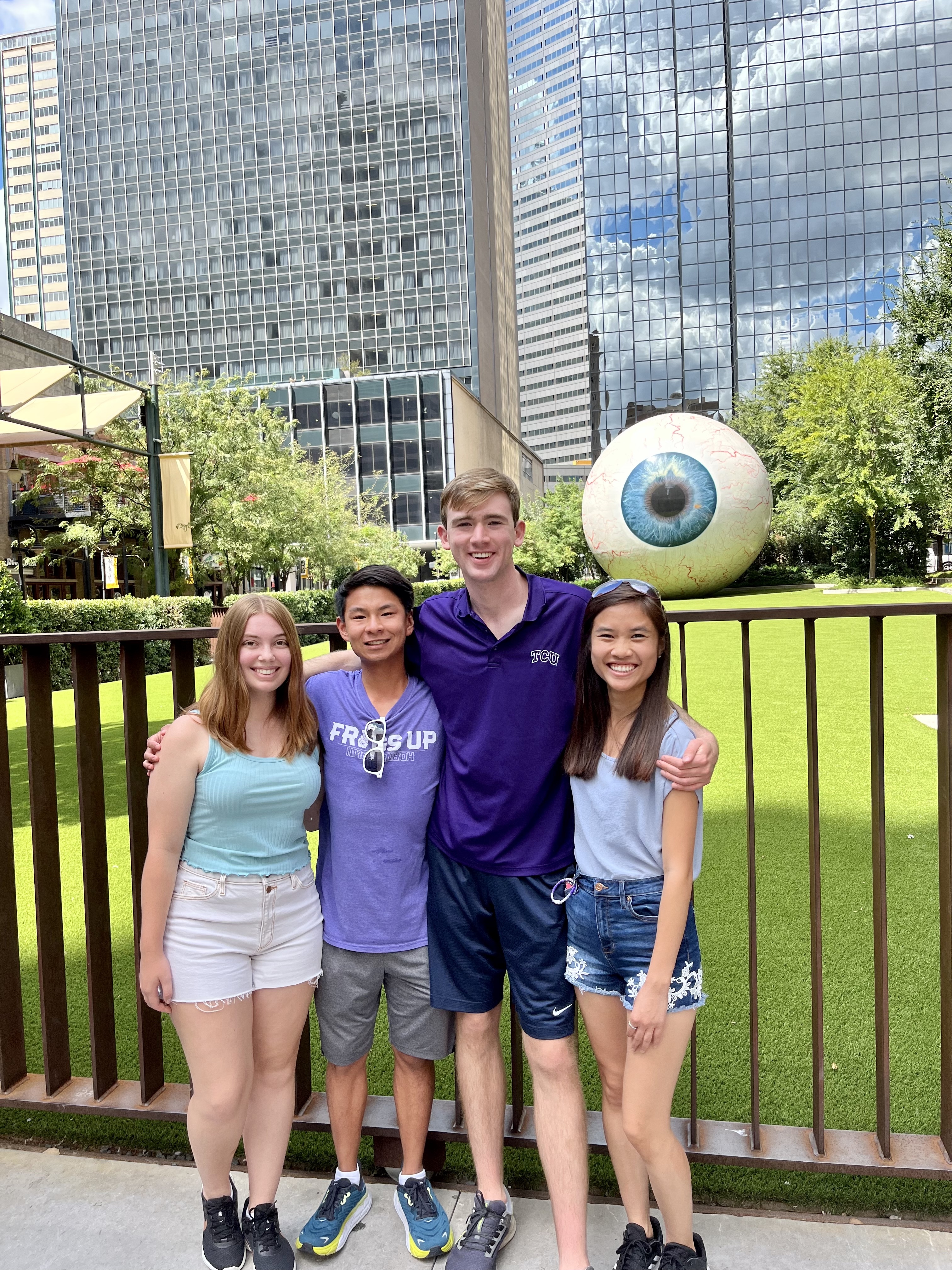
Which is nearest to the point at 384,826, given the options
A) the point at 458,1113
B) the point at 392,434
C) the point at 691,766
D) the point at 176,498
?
the point at 691,766

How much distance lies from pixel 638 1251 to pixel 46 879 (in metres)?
→ 2.02

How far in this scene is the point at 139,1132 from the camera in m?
2.77

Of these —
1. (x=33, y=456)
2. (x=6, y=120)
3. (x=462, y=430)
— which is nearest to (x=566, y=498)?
(x=462, y=430)

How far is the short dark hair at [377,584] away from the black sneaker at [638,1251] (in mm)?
1638

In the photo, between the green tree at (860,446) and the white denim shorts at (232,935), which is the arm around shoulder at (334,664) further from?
the green tree at (860,446)

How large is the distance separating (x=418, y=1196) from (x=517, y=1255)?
0.29 meters

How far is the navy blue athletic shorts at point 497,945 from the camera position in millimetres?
2170

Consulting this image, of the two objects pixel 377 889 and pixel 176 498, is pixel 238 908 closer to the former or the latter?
pixel 377 889

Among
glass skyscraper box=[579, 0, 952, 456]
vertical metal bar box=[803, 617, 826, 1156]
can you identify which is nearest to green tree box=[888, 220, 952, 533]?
vertical metal bar box=[803, 617, 826, 1156]

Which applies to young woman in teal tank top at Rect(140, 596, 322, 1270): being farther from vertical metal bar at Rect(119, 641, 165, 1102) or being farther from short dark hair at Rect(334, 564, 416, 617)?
vertical metal bar at Rect(119, 641, 165, 1102)

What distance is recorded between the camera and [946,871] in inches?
89.0

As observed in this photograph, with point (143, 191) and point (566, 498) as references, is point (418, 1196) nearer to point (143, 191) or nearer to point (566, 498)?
point (566, 498)

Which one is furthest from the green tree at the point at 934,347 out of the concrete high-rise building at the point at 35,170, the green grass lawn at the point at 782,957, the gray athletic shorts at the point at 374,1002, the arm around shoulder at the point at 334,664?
the concrete high-rise building at the point at 35,170

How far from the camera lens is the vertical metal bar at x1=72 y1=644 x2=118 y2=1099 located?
268 centimetres
